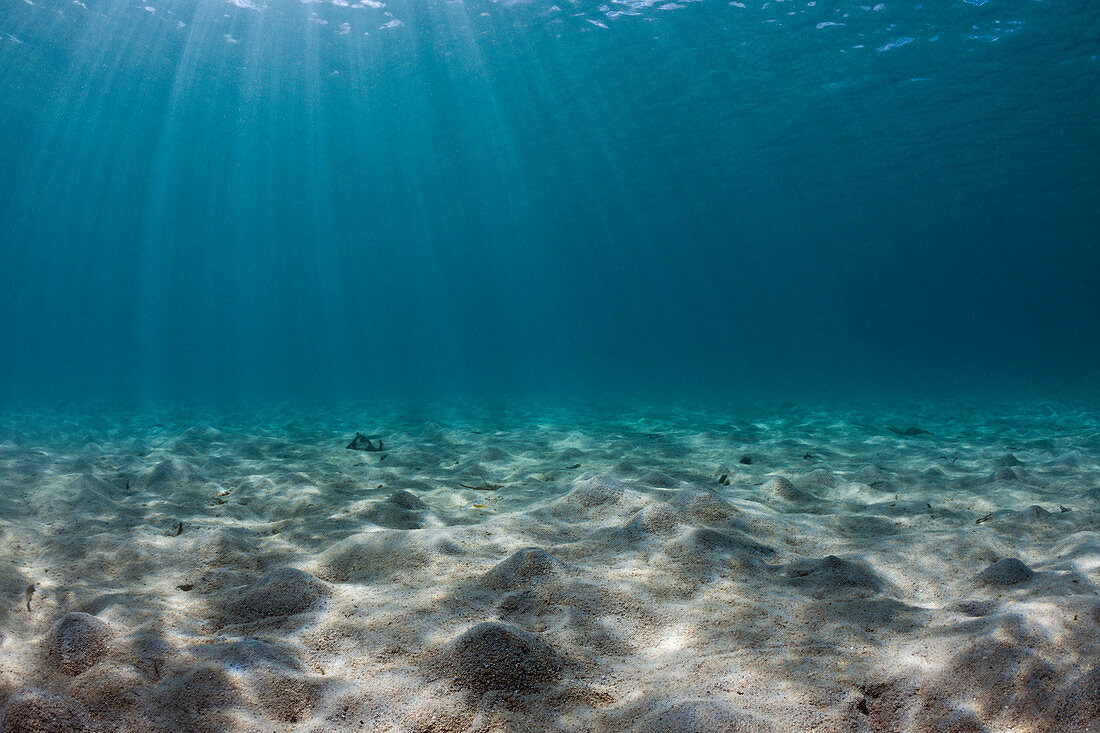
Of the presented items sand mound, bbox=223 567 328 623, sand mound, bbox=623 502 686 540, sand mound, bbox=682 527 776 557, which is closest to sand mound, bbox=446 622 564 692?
sand mound, bbox=223 567 328 623

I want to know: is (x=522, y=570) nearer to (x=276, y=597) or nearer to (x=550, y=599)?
(x=550, y=599)

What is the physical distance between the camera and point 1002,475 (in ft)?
18.2

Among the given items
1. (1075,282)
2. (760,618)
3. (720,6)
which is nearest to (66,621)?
(760,618)

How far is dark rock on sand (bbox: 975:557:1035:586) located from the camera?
275cm

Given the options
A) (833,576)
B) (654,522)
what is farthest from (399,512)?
(833,576)

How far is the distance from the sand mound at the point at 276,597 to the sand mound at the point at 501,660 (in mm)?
1027

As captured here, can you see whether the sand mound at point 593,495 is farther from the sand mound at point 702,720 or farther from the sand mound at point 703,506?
the sand mound at point 702,720

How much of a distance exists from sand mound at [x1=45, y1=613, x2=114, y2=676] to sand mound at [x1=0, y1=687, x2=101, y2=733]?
0.32 m

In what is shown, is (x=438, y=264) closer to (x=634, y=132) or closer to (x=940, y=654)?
(x=634, y=132)

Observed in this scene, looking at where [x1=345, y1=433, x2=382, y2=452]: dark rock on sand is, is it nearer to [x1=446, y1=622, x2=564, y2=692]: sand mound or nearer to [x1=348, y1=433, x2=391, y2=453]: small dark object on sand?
[x1=348, y1=433, x2=391, y2=453]: small dark object on sand

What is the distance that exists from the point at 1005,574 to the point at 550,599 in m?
2.28

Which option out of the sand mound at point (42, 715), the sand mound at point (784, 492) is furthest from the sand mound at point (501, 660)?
the sand mound at point (784, 492)

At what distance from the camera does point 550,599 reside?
8.90ft

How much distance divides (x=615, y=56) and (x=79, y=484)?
2301cm
